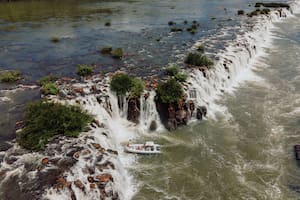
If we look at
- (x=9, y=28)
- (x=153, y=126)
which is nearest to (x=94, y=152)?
(x=153, y=126)

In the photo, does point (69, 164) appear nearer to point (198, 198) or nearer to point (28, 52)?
point (198, 198)

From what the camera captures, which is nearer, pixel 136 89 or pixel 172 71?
pixel 136 89

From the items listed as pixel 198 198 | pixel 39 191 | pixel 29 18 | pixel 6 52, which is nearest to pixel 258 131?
pixel 198 198

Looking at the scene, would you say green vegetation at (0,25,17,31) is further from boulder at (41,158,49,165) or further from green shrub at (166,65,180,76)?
boulder at (41,158,49,165)

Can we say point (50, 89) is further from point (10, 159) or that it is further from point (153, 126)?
point (153, 126)

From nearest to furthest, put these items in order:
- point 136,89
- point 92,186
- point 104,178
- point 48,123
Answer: point 92,186 → point 104,178 → point 48,123 → point 136,89
